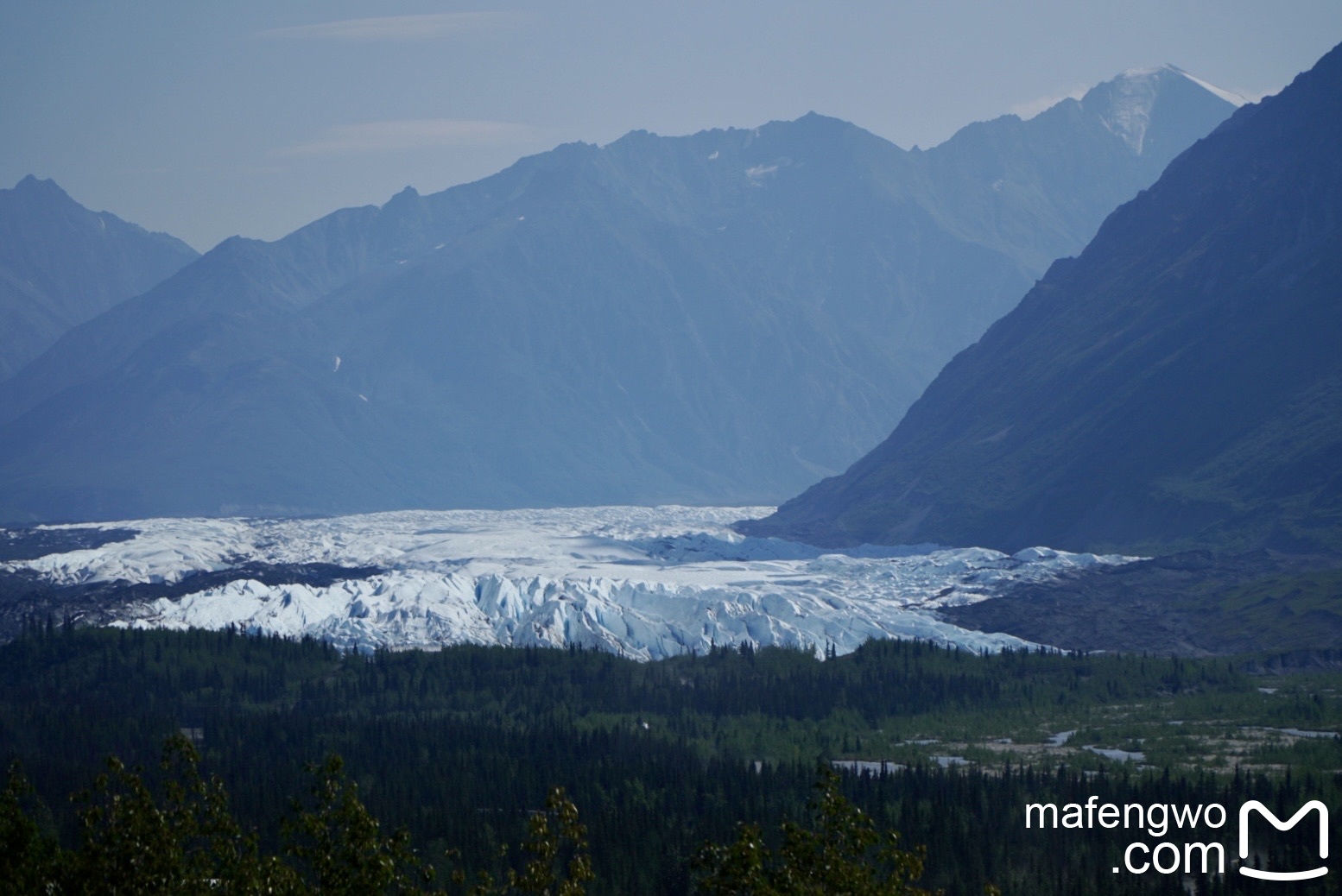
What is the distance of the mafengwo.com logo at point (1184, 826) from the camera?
55125 millimetres

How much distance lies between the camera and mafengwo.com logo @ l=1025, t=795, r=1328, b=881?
2170 inches

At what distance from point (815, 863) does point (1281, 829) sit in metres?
29.7

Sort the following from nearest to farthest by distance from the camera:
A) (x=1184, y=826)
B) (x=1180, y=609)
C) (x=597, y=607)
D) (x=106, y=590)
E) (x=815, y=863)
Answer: (x=815, y=863), (x=1184, y=826), (x=597, y=607), (x=1180, y=609), (x=106, y=590)

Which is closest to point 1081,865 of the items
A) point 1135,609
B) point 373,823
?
point 373,823

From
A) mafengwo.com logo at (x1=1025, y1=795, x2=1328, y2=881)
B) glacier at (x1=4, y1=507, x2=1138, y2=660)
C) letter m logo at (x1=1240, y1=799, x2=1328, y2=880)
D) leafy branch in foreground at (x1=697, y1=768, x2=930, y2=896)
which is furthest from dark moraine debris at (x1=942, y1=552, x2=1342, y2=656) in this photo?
leafy branch in foreground at (x1=697, y1=768, x2=930, y2=896)

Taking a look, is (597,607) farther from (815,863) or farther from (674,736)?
(815,863)

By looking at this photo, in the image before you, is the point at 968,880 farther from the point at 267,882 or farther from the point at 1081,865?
the point at 267,882

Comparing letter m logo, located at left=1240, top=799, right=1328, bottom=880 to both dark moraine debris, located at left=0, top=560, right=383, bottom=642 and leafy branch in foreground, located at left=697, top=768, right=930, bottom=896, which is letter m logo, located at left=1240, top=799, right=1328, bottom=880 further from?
dark moraine debris, located at left=0, top=560, right=383, bottom=642

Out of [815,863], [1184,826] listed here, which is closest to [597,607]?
[1184,826]

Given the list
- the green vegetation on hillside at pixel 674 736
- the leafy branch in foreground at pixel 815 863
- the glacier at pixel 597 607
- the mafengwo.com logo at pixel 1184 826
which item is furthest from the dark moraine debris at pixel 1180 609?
the leafy branch in foreground at pixel 815 863

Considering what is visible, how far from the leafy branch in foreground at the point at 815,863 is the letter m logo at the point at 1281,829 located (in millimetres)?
22537

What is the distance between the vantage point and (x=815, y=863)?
32.7 meters

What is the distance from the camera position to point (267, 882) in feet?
111

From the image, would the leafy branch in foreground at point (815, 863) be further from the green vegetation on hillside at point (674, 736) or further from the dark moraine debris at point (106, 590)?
the dark moraine debris at point (106, 590)
